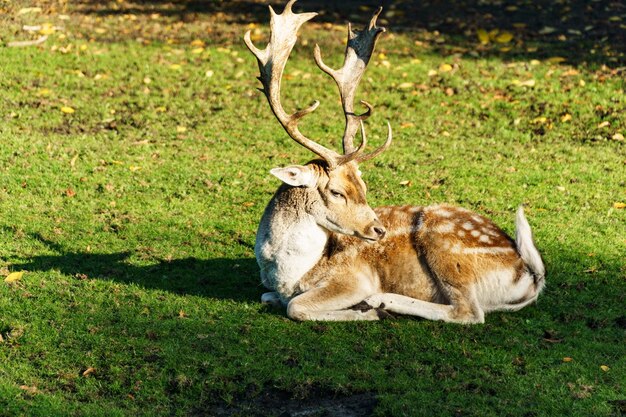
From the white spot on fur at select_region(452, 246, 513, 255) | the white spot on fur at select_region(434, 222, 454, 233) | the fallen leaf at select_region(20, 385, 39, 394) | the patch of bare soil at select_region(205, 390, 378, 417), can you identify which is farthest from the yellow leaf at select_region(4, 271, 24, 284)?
the white spot on fur at select_region(452, 246, 513, 255)

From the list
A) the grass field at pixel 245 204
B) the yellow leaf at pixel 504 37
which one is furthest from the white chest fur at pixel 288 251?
the yellow leaf at pixel 504 37

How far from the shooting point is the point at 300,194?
7.52 metres

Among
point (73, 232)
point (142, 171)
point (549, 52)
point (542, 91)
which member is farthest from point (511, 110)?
point (73, 232)

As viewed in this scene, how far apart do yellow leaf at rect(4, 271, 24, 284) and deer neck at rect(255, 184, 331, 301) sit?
7.01ft

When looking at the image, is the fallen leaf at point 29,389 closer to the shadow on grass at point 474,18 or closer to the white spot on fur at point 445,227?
the white spot on fur at point 445,227

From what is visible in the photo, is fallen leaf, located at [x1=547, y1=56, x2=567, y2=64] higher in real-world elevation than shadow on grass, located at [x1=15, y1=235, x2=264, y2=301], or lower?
higher

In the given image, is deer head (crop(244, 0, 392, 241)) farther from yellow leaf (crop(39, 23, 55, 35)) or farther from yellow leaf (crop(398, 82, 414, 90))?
yellow leaf (crop(39, 23, 55, 35))

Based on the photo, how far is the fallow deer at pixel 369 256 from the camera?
7.38 meters

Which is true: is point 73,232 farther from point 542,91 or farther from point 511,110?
point 542,91

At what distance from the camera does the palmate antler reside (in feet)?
24.8

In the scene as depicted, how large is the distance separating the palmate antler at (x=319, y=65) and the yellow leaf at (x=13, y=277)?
256 centimetres

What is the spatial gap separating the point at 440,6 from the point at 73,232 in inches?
447

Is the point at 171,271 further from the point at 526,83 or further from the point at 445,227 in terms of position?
the point at 526,83

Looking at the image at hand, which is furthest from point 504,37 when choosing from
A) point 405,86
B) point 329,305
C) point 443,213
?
point 329,305
